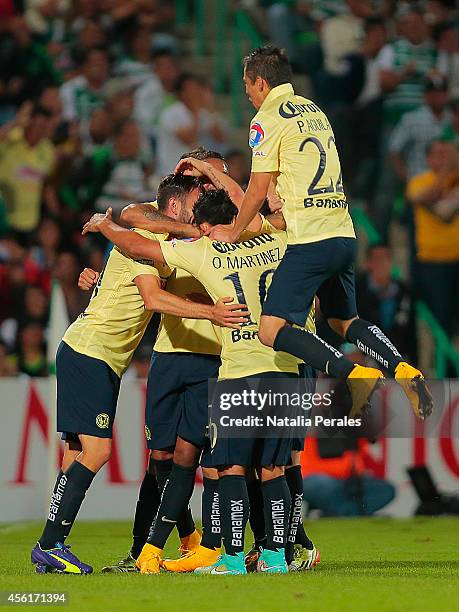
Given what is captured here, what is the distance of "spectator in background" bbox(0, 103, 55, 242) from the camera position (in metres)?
15.0

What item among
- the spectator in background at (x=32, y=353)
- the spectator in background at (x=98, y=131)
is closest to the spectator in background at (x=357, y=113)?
the spectator in background at (x=98, y=131)

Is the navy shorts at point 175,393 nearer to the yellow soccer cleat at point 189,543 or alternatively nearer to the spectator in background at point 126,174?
the yellow soccer cleat at point 189,543

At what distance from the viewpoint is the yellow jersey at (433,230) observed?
14.3 metres

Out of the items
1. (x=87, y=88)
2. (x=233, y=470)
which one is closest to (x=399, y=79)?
(x=87, y=88)

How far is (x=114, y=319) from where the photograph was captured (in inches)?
316

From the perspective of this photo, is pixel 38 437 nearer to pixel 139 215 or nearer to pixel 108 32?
pixel 139 215

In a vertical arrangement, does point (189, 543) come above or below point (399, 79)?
below

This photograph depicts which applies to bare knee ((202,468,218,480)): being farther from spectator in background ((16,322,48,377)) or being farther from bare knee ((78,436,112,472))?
spectator in background ((16,322,48,377))

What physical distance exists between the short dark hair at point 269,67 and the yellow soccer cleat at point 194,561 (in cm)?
268

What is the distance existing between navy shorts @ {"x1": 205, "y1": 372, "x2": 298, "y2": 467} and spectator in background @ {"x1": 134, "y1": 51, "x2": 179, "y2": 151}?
825cm

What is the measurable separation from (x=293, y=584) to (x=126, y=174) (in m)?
8.51

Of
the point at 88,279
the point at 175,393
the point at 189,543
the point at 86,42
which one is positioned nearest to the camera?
the point at 175,393

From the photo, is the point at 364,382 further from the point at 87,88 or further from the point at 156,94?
the point at 87,88

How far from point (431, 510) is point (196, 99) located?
554 centimetres
